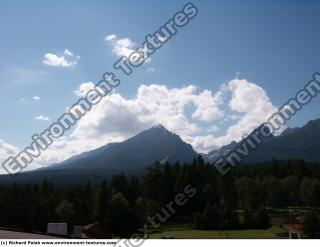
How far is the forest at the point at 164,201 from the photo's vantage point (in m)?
76.3

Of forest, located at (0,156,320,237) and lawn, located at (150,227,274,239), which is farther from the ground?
forest, located at (0,156,320,237)

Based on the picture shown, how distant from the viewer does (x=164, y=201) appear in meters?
93.2

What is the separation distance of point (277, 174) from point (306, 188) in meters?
23.1

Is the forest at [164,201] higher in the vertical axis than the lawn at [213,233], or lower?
higher

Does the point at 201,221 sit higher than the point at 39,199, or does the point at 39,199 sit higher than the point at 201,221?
the point at 39,199

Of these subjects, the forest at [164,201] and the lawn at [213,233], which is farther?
the forest at [164,201]

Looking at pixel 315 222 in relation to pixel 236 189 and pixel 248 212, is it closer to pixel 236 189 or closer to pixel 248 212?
pixel 248 212

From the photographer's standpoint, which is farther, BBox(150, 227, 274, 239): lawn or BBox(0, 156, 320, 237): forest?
Result: BBox(0, 156, 320, 237): forest

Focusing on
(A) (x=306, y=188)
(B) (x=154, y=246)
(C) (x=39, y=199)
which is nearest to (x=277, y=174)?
(A) (x=306, y=188)

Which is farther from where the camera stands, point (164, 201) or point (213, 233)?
point (164, 201)

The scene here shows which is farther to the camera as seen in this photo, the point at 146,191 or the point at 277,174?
the point at 277,174

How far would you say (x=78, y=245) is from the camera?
1298cm

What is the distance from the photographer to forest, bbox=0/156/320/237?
250ft

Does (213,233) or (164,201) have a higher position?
(164,201)
